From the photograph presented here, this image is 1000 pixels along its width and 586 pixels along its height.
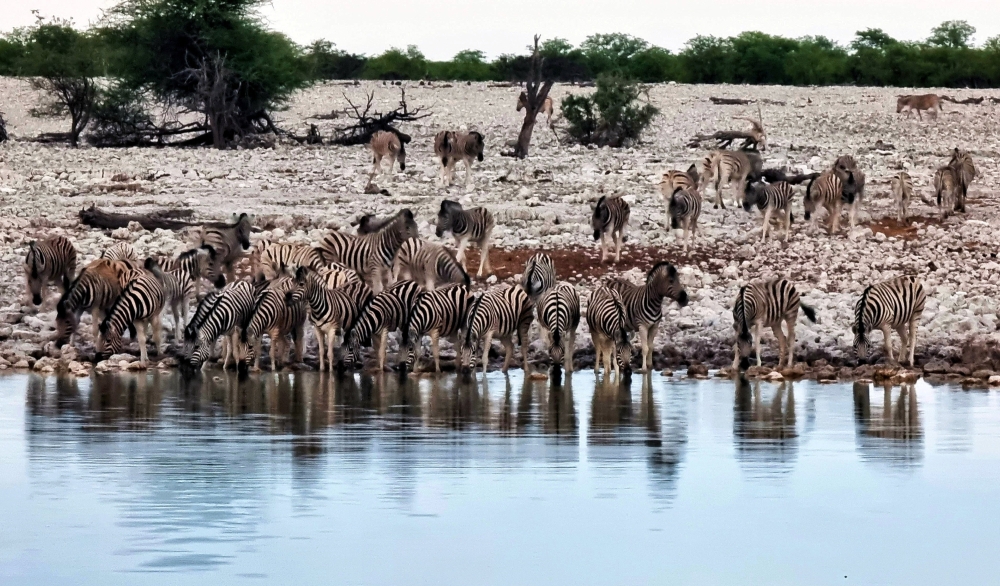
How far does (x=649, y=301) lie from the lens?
1603cm

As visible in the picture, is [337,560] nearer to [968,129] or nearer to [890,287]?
[890,287]

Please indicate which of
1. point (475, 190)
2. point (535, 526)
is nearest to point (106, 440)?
point (535, 526)

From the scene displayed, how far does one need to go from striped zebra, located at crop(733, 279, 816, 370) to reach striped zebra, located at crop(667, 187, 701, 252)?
5102 millimetres

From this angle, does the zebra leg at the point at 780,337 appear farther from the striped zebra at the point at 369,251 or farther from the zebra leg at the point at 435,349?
the striped zebra at the point at 369,251

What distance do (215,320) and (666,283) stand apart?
4.07 meters

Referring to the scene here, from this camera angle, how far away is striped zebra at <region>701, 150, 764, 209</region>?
25266 mm

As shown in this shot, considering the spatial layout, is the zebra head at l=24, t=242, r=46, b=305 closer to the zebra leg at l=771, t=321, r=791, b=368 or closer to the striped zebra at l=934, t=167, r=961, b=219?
the zebra leg at l=771, t=321, r=791, b=368

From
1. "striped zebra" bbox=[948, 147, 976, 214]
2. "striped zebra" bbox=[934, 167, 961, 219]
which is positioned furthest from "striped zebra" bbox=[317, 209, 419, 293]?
"striped zebra" bbox=[948, 147, 976, 214]

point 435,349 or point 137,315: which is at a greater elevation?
point 137,315

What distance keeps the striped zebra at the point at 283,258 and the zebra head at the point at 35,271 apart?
2.16 metres

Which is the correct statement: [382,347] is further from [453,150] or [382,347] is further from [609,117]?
[609,117]

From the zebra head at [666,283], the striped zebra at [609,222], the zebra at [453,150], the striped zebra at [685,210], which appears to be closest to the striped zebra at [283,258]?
the striped zebra at [609,222]

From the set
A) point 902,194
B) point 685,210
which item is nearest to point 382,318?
point 685,210

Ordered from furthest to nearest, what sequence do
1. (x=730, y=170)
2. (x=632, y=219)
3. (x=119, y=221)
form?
(x=730, y=170) < (x=632, y=219) < (x=119, y=221)
